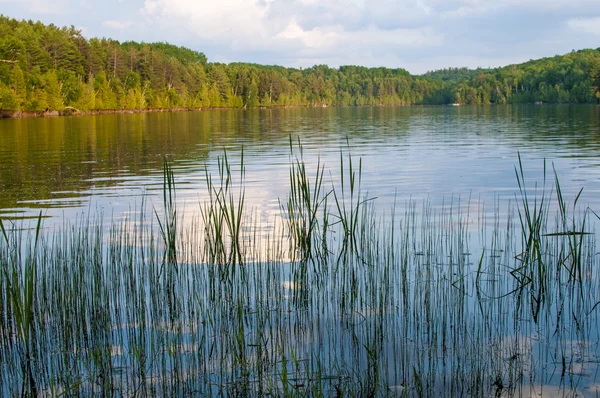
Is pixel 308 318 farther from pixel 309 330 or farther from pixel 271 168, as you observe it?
pixel 271 168

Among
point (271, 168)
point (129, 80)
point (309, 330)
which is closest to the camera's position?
point (309, 330)

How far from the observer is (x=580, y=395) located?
5047 millimetres

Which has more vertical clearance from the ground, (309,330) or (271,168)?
(271,168)

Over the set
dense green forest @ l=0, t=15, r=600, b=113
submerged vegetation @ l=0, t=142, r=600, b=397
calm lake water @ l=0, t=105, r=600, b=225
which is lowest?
submerged vegetation @ l=0, t=142, r=600, b=397

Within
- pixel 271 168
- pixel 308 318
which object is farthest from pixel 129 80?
pixel 308 318

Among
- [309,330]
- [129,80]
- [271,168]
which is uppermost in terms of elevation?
[129,80]

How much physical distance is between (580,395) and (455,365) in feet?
3.56

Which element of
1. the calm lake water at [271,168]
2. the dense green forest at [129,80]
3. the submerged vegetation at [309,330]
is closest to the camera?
the submerged vegetation at [309,330]

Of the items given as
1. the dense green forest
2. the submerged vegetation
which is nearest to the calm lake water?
the submerged vegetation

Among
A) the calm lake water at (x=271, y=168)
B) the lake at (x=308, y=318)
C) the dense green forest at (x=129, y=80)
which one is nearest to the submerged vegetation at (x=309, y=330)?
the lake at (x=308, y=318)

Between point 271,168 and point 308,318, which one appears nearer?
point 308,318

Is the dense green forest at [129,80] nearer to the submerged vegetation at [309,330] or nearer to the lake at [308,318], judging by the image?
the lake at [308,318]

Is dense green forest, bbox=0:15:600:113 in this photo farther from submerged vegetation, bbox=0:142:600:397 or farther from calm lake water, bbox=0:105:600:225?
submerged vegetation, bbox=0:142:600:397

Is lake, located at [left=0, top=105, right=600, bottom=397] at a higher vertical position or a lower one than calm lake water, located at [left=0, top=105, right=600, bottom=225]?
lower
